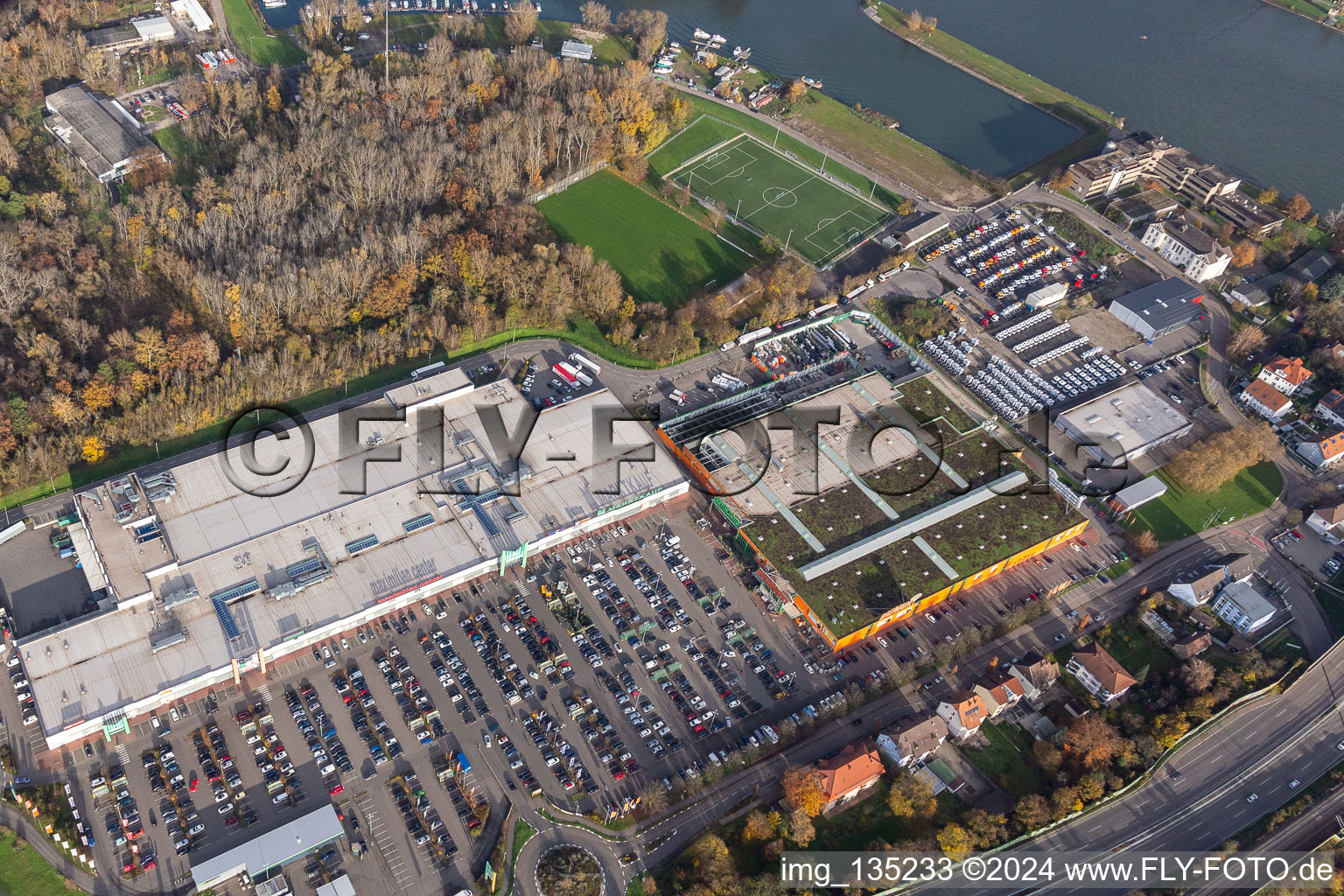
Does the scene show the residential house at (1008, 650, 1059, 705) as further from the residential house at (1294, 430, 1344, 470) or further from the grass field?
the grass field

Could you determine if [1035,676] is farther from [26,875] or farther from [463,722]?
[26,875]

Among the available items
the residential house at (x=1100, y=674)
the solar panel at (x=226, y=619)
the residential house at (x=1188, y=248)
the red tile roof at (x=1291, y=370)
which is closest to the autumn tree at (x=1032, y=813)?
the residential house at (x=1100, y=674)

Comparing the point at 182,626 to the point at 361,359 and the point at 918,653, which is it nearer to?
the point at 361,359

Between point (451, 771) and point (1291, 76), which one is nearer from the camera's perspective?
point (451, 771)

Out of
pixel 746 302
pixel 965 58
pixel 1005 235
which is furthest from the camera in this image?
pixel 965 58

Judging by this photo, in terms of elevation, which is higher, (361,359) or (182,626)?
(361,359)

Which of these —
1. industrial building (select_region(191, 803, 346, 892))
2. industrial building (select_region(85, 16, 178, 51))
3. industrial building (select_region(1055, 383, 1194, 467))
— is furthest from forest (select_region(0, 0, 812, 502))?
industrial building (select_region(191, 803, 346, 892))

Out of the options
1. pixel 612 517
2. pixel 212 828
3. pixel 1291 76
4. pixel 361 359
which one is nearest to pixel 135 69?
pixel 361 359
